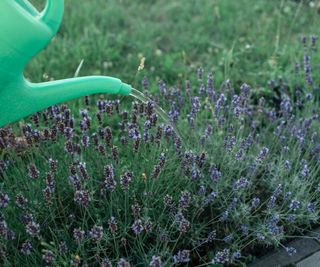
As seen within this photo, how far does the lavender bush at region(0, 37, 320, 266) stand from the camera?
6.75 feet

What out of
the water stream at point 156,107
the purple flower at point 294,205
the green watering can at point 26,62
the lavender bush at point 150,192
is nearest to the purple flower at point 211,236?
the lavender bush at point 150,192

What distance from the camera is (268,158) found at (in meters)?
2.62

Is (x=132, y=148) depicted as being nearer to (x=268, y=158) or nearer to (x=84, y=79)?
(x=84, y=79)

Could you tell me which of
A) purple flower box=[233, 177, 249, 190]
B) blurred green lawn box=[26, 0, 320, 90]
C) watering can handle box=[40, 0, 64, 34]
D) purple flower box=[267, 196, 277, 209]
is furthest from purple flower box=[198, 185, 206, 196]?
blurred green lawn box=[26, 0, 320, 90]

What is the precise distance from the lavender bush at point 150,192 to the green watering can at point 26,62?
0.18 m

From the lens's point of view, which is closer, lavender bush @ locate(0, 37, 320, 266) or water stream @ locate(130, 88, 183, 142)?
lavender bush @ locate(0, 37, 320, 266)

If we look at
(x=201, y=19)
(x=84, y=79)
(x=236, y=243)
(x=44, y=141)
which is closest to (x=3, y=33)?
(x=84, y=79)

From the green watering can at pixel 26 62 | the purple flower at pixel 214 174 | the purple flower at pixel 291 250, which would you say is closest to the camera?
the green watering can at pixel 26 62

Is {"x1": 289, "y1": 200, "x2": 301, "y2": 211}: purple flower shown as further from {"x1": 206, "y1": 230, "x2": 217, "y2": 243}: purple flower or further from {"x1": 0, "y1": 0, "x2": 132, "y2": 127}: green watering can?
{"x1": 0, "y1": 0, "x2": 132, "y2": 127}: green watering can

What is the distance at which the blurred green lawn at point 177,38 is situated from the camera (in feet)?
11.8

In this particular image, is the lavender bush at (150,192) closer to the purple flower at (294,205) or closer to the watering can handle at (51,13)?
the purple flower at (294,205)

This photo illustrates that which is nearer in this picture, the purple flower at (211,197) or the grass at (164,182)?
the grass at (164,182)

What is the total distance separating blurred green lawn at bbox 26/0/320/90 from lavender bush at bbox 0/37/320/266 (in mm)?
964

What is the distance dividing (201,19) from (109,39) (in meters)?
0.81
